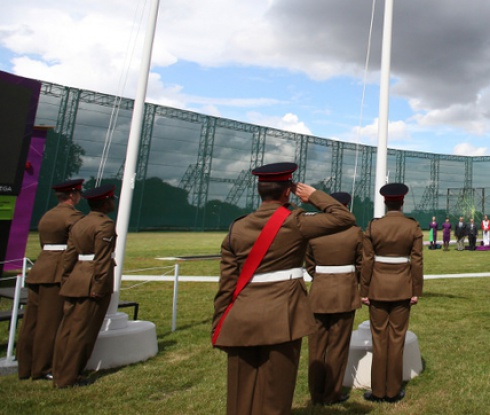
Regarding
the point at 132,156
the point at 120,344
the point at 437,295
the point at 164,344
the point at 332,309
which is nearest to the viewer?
the point at 332,309

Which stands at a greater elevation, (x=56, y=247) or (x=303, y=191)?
(x=303, y=191)

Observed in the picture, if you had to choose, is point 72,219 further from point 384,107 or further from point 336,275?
point 384,107

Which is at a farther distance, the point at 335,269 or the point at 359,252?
the point at 359,252

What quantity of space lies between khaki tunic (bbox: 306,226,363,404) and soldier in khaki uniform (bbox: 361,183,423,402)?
175 mm

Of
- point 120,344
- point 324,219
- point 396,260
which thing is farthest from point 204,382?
point 324,219

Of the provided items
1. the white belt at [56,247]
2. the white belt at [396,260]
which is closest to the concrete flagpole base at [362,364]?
the white belt at [396,260]

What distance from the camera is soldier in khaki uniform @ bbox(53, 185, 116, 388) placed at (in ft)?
14.2

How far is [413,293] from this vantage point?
4.09 m

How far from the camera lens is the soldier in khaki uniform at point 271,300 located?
251 cm

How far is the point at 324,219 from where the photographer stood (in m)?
2.49

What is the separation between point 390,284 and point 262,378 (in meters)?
1.97

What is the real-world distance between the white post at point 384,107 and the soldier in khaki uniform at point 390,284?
1.05 m

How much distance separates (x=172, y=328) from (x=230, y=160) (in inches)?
1516

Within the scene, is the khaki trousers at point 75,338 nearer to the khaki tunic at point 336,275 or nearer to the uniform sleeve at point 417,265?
the khaki tunic at point 336,275
